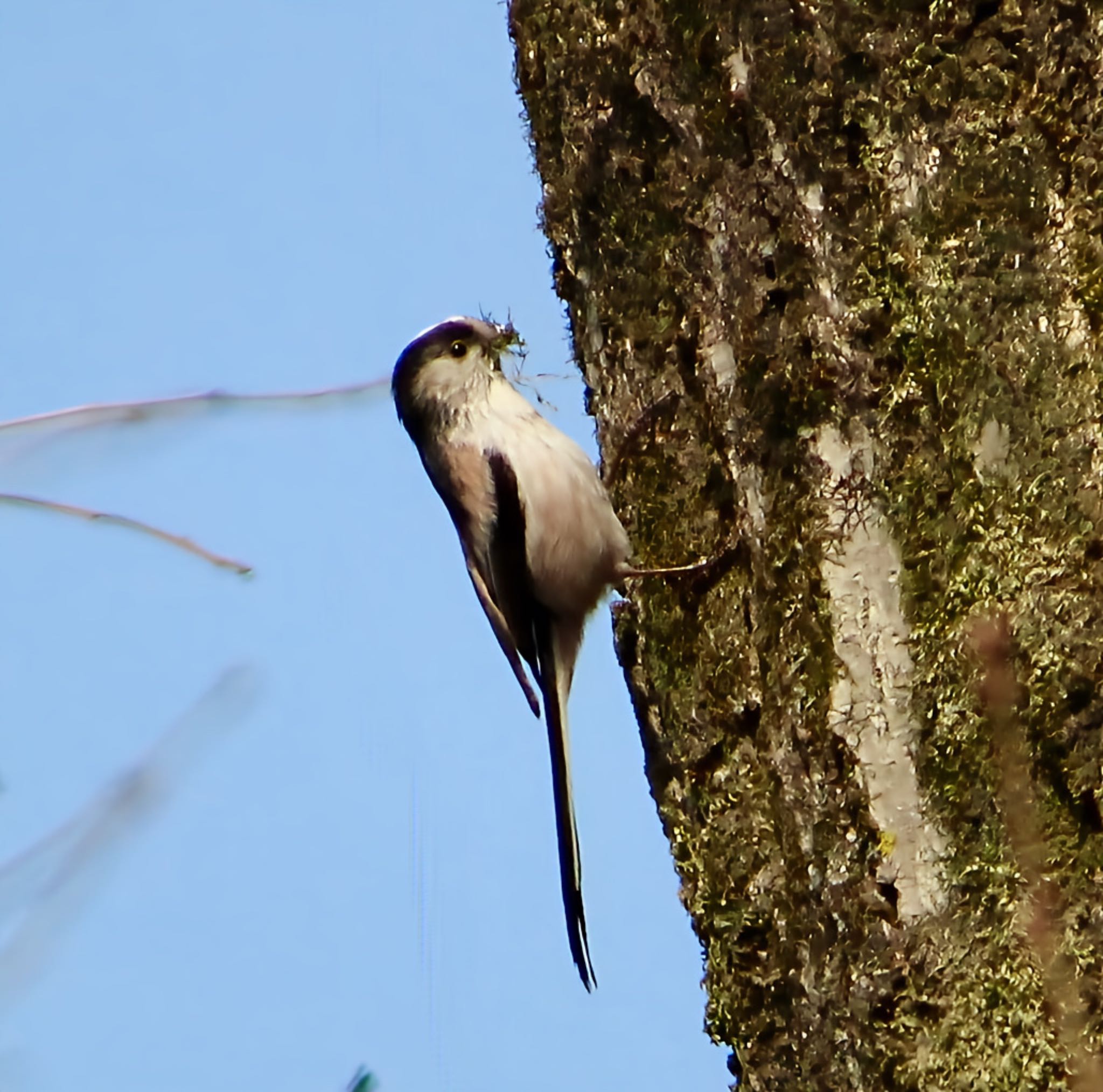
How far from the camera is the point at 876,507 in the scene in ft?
6.13

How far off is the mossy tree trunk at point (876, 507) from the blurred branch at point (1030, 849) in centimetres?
2

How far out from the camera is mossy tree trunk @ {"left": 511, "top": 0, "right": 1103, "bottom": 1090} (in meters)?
1.70

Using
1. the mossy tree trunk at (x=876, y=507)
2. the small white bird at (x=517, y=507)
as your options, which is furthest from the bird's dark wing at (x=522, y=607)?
the mossy tree trunk at (x=876, y=507)

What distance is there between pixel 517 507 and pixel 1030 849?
5.11 ft

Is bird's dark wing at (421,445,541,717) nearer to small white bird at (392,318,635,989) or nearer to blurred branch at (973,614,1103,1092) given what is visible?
small white bird at (392,318,635,989)

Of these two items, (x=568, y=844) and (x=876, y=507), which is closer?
(x=876, y=507)

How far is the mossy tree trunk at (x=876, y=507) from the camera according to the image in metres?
1.70

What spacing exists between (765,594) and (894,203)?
0.57 m

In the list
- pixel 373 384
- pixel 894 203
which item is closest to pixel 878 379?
pixel 894 203

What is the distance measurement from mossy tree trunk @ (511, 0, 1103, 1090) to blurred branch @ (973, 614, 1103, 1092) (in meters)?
0.02

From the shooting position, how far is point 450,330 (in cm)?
315

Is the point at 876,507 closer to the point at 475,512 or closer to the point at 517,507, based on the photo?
the point at 517,507

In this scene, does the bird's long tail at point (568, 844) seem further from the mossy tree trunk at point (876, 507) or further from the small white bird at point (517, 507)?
the mossy tree trunk at point (876, 507)

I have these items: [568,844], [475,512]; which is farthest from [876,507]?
[475,512]
